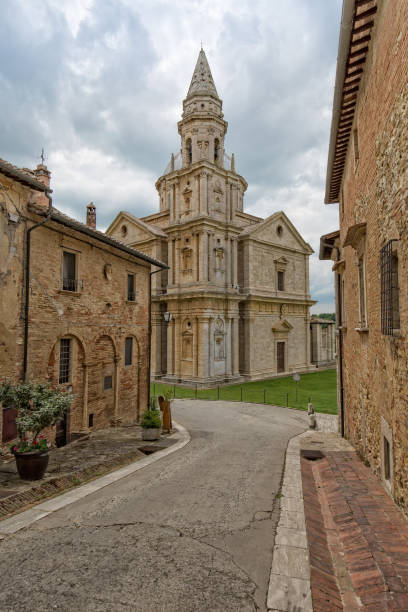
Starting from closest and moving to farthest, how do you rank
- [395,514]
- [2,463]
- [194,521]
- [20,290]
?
1. [395,514]
2. [194,521]
3. [2,463]
4. [20,290]

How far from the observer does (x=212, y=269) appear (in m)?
31.0

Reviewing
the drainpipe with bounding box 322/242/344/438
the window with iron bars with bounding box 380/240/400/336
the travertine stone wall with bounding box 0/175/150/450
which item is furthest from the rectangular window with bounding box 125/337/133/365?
the window with iron bars with bounding box 380/240/400/336

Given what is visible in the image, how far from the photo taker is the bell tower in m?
33.7

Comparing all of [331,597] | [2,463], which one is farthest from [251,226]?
[331,597]

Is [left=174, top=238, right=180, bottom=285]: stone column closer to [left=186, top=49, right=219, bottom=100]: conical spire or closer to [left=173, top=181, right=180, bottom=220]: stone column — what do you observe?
[left=173, top=181, right=180, bottom=220]: stone column

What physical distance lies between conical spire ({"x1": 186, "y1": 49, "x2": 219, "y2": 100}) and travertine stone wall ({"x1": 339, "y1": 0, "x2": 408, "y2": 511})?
29964 millimetres

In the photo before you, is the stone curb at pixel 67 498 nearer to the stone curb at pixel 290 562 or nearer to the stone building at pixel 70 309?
the stone building at pixel 70 309

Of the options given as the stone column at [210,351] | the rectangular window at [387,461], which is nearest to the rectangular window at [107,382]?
the rectangular window at [387,461]

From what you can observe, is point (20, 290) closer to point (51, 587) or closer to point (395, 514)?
point (51, 587)

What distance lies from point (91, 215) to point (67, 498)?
50.0 ft

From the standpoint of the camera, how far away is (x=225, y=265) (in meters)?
32.2

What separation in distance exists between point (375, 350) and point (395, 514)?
9.77ft

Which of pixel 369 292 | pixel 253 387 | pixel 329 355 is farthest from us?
pixel 329 355

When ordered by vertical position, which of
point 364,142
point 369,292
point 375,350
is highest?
point 364,142
